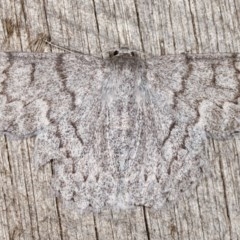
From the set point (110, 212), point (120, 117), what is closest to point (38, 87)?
point (120, 117)

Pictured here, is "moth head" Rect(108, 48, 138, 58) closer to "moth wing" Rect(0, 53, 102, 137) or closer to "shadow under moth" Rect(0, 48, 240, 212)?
"shadow under moth" Rect(0, 48, 240, 212)

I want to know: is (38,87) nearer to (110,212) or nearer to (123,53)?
(123,53)

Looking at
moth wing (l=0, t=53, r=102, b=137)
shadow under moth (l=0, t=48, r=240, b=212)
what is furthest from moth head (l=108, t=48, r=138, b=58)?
moth wing (l=0, t=53, r=102, b=137)

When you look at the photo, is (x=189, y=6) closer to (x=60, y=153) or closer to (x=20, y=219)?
(x=60, y=153)

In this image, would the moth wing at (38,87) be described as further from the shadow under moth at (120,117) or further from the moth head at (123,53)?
the moth head at (123,53)

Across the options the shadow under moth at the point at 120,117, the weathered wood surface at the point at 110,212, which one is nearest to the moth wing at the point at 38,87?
the shadow under moth at the point at 120,117

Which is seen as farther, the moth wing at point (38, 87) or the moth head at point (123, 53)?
the moth head at point (123, 53)

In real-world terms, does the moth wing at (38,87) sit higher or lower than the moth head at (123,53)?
lower
